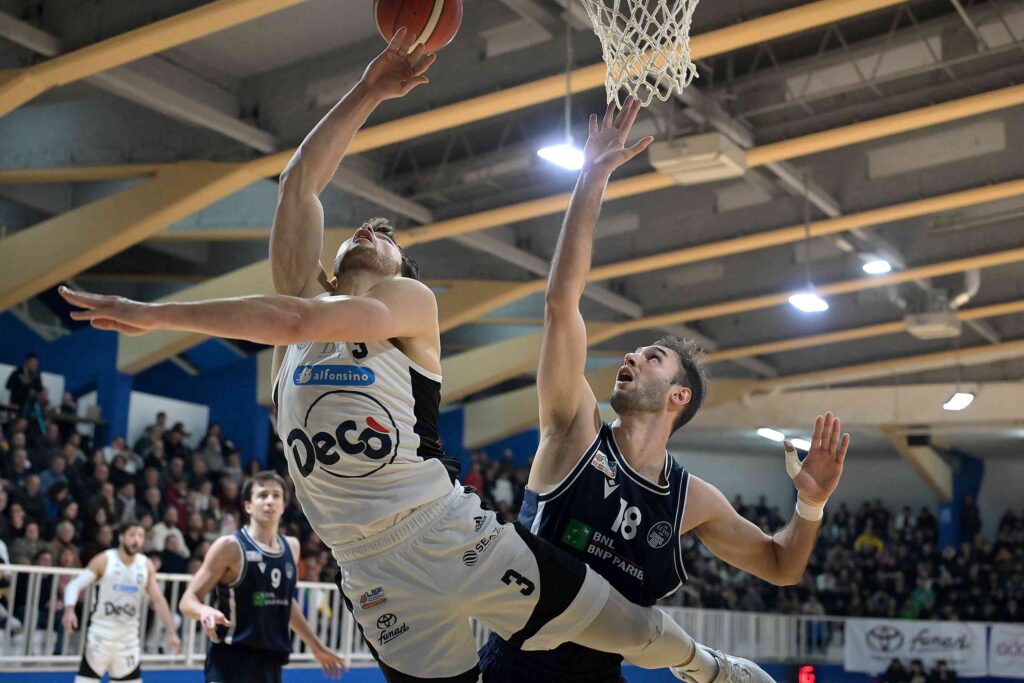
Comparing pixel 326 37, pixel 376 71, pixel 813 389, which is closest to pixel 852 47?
pixel 326 37

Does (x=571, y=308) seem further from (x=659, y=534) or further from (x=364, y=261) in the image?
(x=659, y=534)

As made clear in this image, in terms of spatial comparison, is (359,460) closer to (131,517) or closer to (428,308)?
(428,308)

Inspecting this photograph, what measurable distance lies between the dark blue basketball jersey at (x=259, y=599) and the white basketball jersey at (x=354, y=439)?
3836 mm

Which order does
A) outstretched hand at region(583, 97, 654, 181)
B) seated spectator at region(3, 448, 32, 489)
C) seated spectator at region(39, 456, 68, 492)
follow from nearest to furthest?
outstretched hand at region(583, 97, 654, 181)
seated spectator at region(3, 448, 32, 489)
seated spectator at region(39, 456, 68, 492)

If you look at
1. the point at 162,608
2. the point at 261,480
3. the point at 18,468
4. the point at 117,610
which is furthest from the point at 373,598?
the point at 18,468

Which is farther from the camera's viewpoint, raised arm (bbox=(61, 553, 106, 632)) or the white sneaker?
raised arm (bbox=(61, 553, 106, 632))

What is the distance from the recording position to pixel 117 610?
32.5 ft

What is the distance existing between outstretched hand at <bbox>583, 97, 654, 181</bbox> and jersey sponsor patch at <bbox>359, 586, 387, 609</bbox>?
1.64 meters

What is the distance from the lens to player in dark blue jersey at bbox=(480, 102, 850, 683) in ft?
13.3

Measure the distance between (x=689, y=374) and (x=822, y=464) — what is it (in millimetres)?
589

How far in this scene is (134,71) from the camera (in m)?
11.2

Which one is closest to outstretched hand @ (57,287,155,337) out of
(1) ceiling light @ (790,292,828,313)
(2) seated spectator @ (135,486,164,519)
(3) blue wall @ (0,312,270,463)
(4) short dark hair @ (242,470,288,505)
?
(4) short dark hair @ (242,470,288,505)

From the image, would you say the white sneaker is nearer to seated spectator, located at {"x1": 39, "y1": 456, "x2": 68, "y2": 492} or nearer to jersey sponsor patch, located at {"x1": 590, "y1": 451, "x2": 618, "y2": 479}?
jersey sponsor patch, located at {"x1": 590, "y1": 451, "x2": 618, "y2": 479}

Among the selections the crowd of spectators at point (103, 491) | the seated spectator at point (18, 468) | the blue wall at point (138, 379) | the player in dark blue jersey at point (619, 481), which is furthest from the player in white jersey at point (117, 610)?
the blue wall at point (138, 379)
